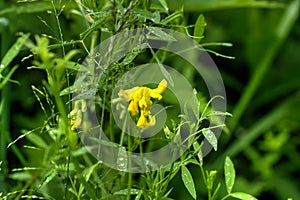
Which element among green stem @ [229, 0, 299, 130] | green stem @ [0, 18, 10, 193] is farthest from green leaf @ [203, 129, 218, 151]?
green stem @ [229, 0, 299, 130]

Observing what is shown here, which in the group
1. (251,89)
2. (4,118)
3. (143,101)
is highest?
(143,101)

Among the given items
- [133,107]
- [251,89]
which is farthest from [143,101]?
[251,89]

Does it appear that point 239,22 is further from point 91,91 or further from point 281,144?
point 91,91

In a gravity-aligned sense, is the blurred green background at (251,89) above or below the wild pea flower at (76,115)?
below

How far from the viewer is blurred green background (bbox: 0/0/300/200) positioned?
1149mm

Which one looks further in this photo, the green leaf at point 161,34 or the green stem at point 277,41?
the green stem at point 277,41

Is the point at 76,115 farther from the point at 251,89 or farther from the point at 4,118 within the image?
the point at 251,89

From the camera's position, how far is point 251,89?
128 cm

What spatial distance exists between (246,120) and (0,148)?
→ 0.87 meters

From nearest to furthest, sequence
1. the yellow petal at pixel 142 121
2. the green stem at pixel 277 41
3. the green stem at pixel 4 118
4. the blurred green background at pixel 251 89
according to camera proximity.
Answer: the yellow petal at pixel 142 121, the green stem at pixel 4 118, the blurred green background at pixel 251 89, the green stem at pixel 277 41

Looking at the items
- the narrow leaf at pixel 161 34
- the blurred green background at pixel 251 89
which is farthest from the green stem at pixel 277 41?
the narrow leaf at pixel 161 34

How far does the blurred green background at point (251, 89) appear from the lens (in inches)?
45.3

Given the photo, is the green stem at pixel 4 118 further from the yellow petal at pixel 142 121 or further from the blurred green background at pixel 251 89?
the blurred green background at pixel 251 89

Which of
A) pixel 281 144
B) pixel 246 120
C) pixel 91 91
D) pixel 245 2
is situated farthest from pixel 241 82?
pixel 91 91
